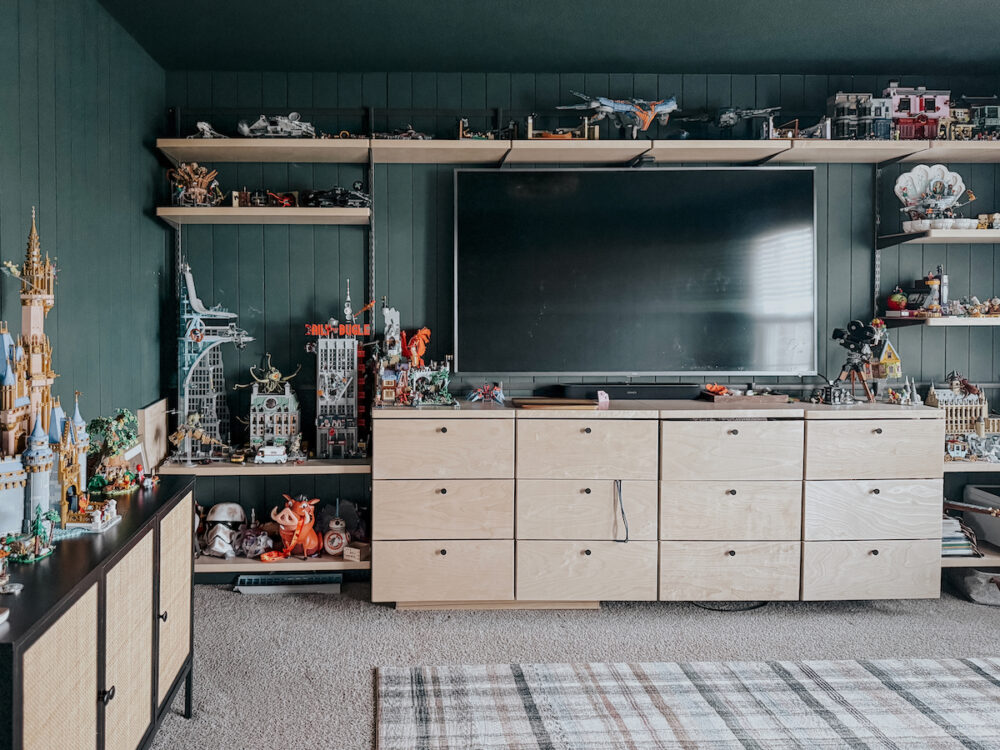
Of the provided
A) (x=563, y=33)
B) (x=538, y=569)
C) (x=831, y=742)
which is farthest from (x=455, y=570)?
(x=563, y=33)

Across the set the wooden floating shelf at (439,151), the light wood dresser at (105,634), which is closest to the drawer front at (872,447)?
the wooden floating shelf at (439,151)

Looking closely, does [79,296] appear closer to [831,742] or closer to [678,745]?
[678,745]

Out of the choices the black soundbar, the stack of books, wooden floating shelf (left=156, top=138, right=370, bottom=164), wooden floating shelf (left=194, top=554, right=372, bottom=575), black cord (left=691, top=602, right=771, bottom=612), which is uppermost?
wooden floating shelf (left=156, top=138, right=370, bottom=164)

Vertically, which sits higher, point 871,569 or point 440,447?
point 440,447

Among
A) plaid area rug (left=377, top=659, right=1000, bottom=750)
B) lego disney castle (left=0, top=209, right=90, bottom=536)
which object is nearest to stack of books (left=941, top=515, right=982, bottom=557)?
plaid area rug (left=377, top=659, right=1000, bottom=750)

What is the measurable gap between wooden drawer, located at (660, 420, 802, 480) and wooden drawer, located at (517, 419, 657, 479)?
0.08 meters

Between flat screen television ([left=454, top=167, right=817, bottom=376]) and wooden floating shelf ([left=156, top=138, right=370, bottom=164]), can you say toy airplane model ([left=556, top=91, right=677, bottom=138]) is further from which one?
wooden floating shelf ([left=156, top=138, right=370, bottom=164])

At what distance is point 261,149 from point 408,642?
6.62 feet

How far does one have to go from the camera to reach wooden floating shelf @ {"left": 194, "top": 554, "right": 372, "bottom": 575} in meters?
3.09

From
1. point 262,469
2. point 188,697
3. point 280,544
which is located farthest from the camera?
point 280,544

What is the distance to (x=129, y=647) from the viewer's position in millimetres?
1666

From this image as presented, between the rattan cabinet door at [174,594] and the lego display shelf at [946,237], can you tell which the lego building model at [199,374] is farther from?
the lego display shelf at [946,237]

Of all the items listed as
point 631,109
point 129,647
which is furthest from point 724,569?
point 129,647

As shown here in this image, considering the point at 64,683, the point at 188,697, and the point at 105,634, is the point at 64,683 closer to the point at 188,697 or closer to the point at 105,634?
the point at 105,634
